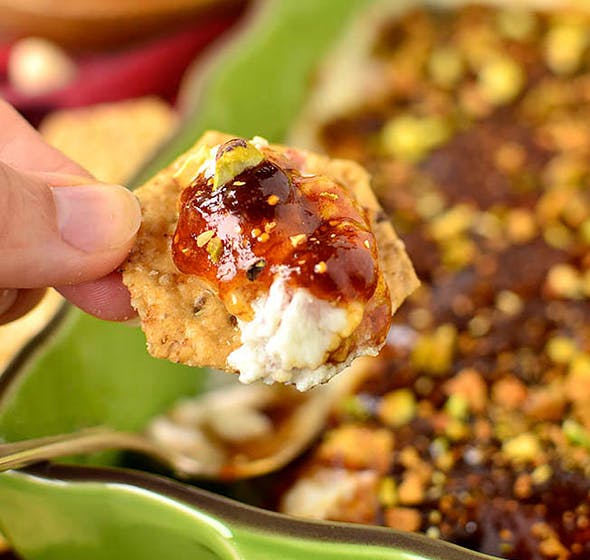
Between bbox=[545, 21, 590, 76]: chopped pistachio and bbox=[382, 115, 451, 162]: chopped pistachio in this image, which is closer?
bbox=[382, 115, 451, 162]: chopped pistachio

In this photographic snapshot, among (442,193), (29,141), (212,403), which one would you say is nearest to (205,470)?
(212,403)

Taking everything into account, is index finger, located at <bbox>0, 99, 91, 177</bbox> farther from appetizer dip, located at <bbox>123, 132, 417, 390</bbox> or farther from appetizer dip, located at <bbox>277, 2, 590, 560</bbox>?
appetizer dip, located at <bbox>277, 2, 590, 560</bbox>

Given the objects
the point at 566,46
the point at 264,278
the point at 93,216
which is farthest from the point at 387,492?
the point at 566,46

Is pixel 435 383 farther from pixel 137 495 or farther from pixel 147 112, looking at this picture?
pixel 147 112

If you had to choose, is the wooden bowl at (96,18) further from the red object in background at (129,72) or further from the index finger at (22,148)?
the index finger at (22,148)

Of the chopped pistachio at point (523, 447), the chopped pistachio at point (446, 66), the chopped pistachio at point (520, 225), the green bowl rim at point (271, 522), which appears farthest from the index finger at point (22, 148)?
the chopped pistachio at point (446, 66)

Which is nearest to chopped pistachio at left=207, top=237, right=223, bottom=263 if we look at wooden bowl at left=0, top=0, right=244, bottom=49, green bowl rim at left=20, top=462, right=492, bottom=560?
green bowl rim at left=20, top=462, right=492, bottom=560

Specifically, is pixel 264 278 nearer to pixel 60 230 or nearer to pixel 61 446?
pixel 60 230
